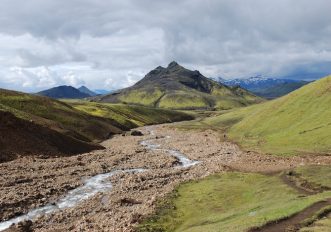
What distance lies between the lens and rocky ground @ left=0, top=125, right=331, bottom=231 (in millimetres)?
49312

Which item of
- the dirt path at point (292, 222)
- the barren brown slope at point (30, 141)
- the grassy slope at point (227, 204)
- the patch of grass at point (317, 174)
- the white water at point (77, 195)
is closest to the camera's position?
the dirt path at point (292, 222)

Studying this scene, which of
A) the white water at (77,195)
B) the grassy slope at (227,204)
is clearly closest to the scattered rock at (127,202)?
the grassy slope at (227,204)

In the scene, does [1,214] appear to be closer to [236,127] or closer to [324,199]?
[324,199]

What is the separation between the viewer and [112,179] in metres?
75.6

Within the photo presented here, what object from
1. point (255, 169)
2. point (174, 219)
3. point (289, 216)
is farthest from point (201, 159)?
point (289, 216)

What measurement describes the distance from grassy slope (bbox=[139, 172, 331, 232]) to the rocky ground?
3.01 meters

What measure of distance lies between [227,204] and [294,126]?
2976 inches

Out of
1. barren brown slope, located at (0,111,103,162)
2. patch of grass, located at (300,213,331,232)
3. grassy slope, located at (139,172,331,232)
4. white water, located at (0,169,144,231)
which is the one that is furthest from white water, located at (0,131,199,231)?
patch of grass, located at (300,213,331,232)

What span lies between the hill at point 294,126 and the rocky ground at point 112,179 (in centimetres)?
877

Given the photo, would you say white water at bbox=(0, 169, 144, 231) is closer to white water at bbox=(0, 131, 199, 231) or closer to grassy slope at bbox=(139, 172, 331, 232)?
white water at bbox=(0, 131, 199, 231)

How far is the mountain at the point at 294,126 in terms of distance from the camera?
10200 centimetres

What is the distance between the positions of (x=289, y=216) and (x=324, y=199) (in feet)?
24.0

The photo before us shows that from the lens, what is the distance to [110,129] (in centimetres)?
18112

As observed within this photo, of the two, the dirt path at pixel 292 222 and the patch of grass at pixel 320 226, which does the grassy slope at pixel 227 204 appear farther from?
the patch of grass at pixel 320 226
